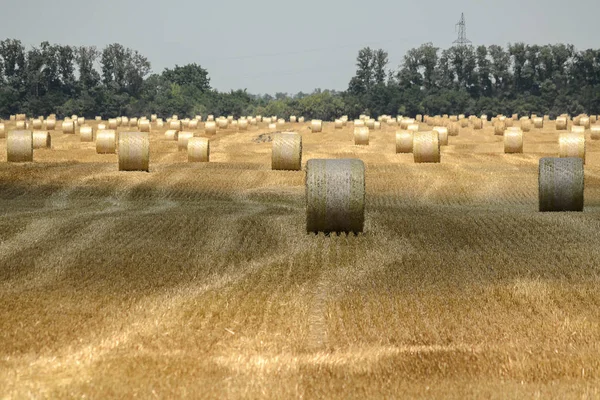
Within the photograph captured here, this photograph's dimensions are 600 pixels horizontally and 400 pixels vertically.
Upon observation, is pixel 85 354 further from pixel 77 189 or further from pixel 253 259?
pixel 77 189

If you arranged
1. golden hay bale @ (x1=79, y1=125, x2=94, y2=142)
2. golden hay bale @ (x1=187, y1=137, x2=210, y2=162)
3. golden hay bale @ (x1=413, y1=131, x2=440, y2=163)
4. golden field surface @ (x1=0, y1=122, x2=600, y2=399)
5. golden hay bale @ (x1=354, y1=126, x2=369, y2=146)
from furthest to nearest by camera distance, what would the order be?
golden hay bale @ (x1=79, y1=125, x2=94, y2=142) < golden hay bale @ (x1=354, y1=126, x2=369, y2=146) < golden hay bale @ (x1=187, y1=137, x2=210, y2=162) < golden hay bale @ (x1=413, y1=131, x2=440, y2=163) < golden field surface @ (x1=0, y1=122, x2=600, y2=399)

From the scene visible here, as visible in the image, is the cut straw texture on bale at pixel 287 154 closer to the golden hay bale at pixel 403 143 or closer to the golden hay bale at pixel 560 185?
the golden hay bale at pixel 403 143

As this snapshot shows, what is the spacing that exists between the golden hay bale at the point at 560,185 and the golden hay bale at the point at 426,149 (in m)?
15.7

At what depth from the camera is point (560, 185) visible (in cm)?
2280

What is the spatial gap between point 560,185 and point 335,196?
664cm

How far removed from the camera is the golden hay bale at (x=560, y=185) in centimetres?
2255

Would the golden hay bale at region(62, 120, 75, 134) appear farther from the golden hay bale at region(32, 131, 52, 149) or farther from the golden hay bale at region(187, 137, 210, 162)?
the golden hay bale at region(187, 137, 210, 162)

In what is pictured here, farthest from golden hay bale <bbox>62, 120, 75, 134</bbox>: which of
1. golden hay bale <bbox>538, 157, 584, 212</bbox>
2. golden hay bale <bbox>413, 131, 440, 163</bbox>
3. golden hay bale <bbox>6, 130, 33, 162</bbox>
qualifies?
golden hay bale <bbox>538, 157, 584, 212</bbox>

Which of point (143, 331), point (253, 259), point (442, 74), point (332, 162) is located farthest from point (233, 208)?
point (442, 74)

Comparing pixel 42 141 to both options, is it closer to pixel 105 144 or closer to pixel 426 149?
pixel 105 144

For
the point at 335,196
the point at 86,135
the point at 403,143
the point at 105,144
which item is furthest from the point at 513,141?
the point at 335,196

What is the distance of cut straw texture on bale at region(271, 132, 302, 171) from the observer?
35.1 m

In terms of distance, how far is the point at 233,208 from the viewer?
24.5 metres

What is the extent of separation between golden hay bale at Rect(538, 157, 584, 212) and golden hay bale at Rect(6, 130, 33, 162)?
21.1 metres
